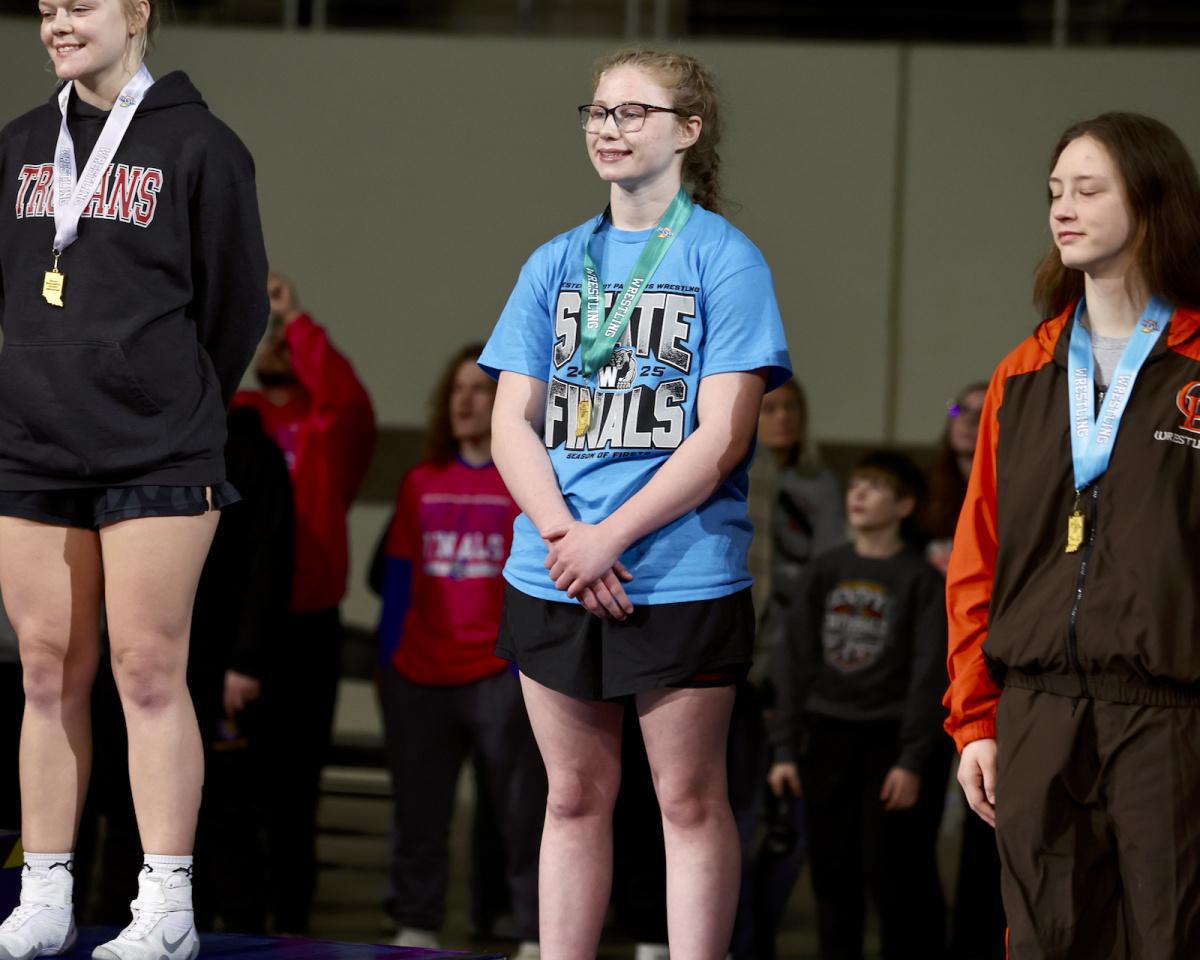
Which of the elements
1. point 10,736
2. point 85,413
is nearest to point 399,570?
point 10,736

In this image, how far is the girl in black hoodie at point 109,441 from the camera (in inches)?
88.1

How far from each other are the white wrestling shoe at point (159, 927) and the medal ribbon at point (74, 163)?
0.91 m

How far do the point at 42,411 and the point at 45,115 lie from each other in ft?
1.55

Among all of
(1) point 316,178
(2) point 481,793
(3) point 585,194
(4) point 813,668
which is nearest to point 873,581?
(4) point 813,668

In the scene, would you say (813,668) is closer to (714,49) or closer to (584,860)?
(584,860)

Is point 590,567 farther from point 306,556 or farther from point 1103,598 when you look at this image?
point 306,556

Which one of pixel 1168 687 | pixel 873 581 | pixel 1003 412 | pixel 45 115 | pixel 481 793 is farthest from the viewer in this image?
pixel 481 793

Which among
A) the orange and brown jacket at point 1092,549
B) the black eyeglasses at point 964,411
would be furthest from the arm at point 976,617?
the black eyeglasses at point 964,411

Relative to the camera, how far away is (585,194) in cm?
654

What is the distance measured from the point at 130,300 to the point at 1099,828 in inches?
58.0

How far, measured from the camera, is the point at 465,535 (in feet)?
13.6

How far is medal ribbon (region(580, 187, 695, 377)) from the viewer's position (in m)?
2.27

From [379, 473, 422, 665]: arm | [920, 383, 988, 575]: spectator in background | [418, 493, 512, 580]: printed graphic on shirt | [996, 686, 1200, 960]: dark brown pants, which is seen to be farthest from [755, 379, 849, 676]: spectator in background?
[996, 686, 1200, 960]: dark brown pants

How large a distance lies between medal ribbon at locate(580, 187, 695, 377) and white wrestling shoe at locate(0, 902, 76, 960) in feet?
3.51
